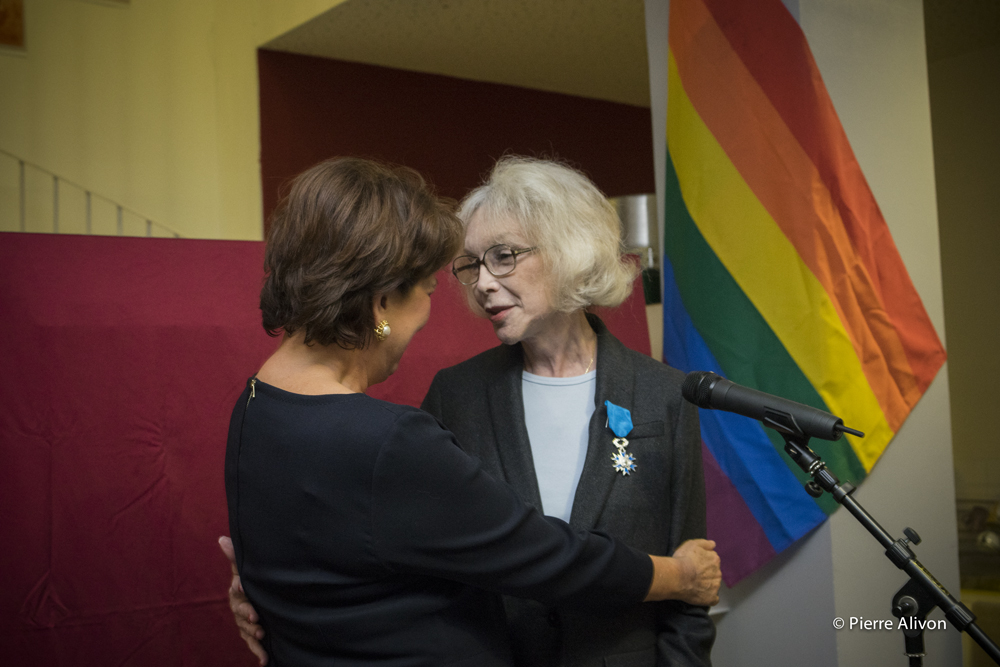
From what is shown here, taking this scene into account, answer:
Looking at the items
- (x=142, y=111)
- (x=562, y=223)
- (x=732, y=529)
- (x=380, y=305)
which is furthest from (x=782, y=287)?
(x=142, y=111)

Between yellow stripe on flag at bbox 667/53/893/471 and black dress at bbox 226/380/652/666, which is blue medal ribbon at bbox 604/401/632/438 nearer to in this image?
black dress at bbox 226/380/652/666

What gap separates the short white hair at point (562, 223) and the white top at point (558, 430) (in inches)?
6.9

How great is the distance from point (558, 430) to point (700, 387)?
39 cm

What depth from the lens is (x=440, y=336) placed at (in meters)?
2.37

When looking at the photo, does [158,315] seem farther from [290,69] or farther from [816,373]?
[290,69]

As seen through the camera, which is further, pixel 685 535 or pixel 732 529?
pixel 732 529

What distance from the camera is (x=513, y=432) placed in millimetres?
1611

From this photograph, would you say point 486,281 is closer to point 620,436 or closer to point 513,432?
point 513,432

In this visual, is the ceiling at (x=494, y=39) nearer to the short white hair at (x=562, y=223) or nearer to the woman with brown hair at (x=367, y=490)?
the short white hair at (x=562, y=223)

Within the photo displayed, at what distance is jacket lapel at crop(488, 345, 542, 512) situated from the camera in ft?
5.07

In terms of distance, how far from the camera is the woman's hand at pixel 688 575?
4.09ft

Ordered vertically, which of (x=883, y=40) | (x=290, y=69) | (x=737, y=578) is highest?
(x=290, y=69)

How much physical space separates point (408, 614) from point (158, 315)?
1.24 m

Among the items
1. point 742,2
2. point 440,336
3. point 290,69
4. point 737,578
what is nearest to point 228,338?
point 440,336
